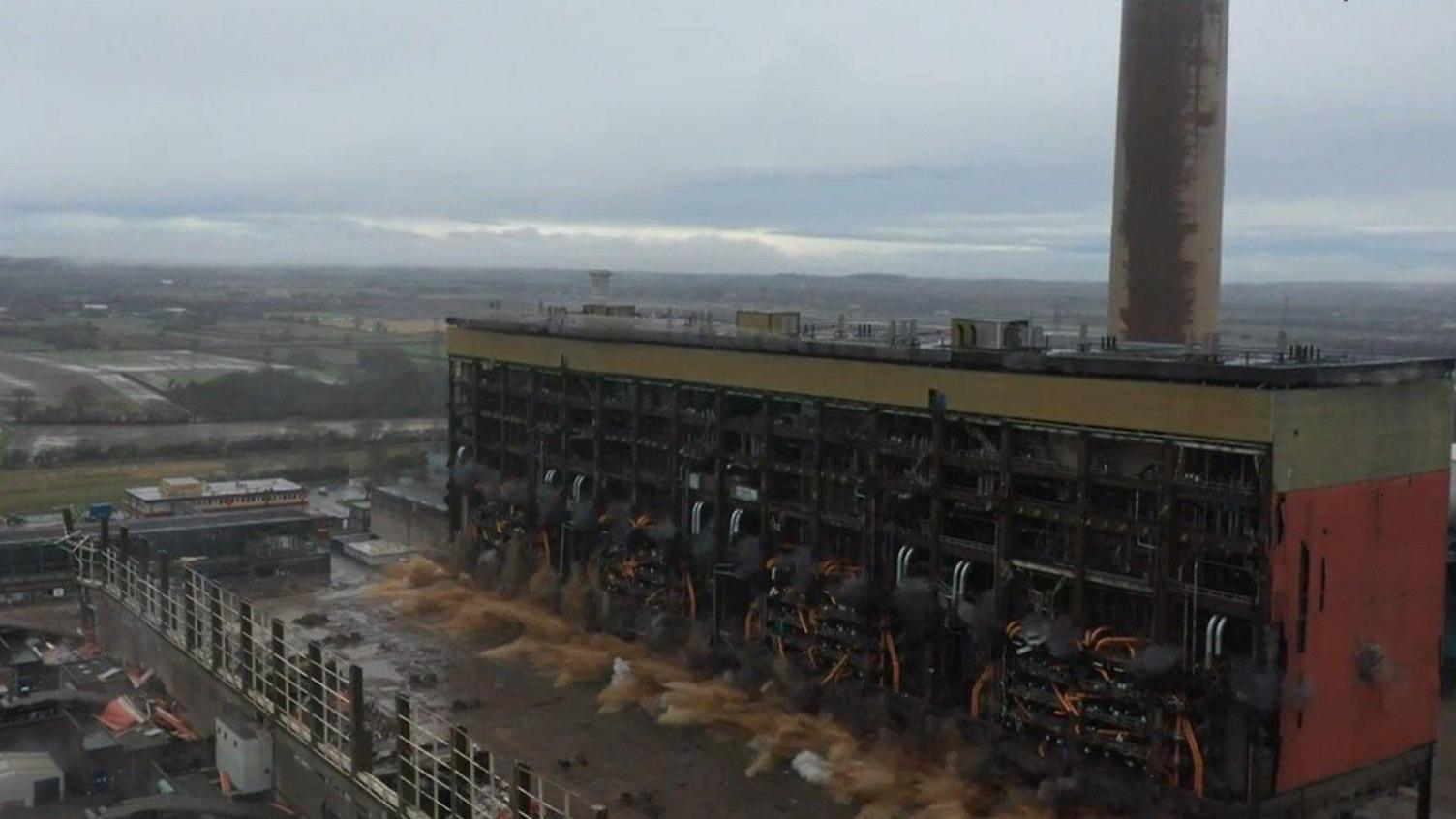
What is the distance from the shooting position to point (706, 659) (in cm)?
1577

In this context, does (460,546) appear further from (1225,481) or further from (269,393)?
(269,393)

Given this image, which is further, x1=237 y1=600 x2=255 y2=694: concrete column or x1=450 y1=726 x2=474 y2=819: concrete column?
x1=237 y1=600 x2=255 y2=694: concrete column

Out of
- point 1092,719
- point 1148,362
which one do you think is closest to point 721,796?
point 1092,719

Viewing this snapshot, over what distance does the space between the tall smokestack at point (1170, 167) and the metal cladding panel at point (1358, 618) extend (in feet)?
17.9

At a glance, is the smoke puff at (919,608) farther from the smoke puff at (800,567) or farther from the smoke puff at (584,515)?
the smoke puff at (584,515)

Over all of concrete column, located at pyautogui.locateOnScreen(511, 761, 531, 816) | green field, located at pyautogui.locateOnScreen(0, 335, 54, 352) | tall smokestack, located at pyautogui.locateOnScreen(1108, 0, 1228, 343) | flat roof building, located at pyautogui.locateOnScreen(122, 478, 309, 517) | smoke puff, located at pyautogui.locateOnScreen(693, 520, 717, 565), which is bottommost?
flat roof building, located at pyautogui.locateOnScreen(122, 478, 309, 517)

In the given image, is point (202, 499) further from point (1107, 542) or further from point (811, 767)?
point (1107, 542)

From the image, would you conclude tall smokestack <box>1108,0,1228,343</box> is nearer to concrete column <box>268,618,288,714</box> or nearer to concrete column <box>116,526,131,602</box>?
concrete column <box>268,618,288,714</box>

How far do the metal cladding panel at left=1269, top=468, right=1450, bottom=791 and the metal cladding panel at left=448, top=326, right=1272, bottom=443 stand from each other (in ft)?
3.02

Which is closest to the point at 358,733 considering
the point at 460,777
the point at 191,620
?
the point at 460,777

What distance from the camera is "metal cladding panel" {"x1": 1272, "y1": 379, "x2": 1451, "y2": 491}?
1075 centimetres

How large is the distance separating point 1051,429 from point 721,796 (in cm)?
457

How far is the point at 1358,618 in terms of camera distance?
1147 centimetres

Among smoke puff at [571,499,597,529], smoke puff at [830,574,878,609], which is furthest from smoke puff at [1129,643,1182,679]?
smoke puff at [571,499,597,529]
